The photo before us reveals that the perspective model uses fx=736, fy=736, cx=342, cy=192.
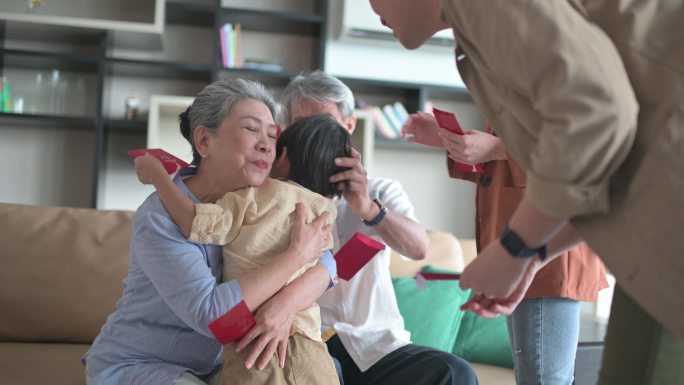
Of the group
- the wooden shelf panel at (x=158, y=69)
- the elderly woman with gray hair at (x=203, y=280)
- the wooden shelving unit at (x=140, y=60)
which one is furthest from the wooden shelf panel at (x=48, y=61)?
the elderly woman with gray hair at (x=203, y=280)

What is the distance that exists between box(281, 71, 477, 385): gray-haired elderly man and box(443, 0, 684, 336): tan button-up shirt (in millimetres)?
964

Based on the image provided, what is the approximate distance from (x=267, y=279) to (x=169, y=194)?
0.27 m

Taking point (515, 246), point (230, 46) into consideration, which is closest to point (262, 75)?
point (230, 46)

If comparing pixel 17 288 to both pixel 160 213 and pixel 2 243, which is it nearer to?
pixel 2 243

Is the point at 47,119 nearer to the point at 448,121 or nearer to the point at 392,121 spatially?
the point at 392,121

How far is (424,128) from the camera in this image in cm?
189

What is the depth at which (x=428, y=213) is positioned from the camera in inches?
183

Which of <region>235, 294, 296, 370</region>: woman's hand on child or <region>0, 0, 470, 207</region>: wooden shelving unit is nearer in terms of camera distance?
<region>235, 294, 296, 370</region>: woman's hand on child

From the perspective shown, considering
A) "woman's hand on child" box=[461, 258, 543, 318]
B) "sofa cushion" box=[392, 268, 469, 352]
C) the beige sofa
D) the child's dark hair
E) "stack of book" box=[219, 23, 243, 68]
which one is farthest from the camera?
"stack of book" box=[219, 23, 243, 68]

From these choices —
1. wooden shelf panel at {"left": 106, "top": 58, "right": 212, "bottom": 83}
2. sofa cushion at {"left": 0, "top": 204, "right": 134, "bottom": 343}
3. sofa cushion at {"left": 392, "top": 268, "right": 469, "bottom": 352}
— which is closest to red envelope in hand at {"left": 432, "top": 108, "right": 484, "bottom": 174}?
sofa cushion at {"left": 392, "top": 268, "right": 469, "bottom": 352}

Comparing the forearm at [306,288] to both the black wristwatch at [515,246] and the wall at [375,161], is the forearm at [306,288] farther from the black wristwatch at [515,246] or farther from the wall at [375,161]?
the wall at [375,161]

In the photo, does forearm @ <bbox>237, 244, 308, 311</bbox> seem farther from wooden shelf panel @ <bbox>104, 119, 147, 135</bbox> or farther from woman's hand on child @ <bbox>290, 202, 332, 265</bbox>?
wooden shelf panel @ <bbox>104, 119, 147, 135</bbox>

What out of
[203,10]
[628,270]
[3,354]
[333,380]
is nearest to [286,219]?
[333,380]

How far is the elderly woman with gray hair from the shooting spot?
148 cm
